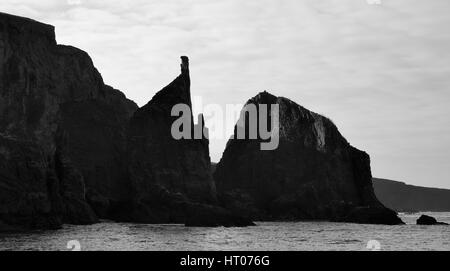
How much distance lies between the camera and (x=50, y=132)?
134375 mm

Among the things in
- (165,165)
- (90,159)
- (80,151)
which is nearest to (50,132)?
(165,165)

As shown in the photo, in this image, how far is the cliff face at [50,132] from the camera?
4296 inches

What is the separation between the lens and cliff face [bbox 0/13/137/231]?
109 meters

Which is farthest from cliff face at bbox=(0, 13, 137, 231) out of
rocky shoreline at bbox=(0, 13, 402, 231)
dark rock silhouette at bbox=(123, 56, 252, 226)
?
dark rock silhouette at bbox=(123, 56, 252, 226)

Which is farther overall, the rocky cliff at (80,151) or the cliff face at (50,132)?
the rocky cliff at (80,151)

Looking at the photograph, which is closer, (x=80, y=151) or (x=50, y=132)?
(x=50, y=132)

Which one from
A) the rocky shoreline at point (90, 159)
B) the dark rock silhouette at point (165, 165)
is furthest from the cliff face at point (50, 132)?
the dark rock silhouette at point (165, 165)

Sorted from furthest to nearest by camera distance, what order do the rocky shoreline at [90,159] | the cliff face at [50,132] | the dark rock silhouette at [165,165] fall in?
the dark rock silhouette at [165,165] → the rocky shoreline at [90,159] → the cliff face at [50,132]

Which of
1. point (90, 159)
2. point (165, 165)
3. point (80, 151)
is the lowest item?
point (165, 165)

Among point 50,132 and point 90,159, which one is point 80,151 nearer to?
point 90,159

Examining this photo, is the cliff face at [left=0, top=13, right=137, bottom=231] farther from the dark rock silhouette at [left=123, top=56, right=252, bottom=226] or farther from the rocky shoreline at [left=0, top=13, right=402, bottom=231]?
the dark rock silhouette at [left=123, top=56, right=252, bottom=226]

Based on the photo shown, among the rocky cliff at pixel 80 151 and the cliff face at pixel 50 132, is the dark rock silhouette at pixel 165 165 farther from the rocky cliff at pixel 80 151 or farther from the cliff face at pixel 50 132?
the cliff face at pixel 50 132

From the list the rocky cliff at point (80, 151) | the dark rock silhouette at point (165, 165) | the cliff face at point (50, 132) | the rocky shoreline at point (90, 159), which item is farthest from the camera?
the dark rock silhouette at point (165, 165)
